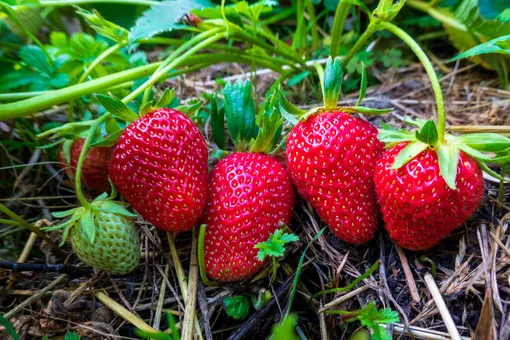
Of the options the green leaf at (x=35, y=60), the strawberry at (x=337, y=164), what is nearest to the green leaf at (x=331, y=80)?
the strawberry at (x=337, y=164)

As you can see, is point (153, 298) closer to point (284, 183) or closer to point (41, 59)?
point (284, 183)

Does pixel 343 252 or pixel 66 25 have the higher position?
pixel 66 25

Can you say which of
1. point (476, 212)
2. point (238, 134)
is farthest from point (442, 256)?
point (238, 134)

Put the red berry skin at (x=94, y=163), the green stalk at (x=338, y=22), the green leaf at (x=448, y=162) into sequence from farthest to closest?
1. the green stalk at (x=338, y=22)
2. the red berry skin at (x=94, y=163)
3. the green leaf at (x=448, y=162)

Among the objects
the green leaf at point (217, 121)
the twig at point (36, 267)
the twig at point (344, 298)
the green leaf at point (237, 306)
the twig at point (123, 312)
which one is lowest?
the twig at point (123, 312)

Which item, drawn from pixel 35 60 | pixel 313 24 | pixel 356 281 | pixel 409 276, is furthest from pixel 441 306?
pixel 35 60

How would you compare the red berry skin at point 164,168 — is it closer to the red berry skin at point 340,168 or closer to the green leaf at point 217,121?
the green leaf at point 217,121

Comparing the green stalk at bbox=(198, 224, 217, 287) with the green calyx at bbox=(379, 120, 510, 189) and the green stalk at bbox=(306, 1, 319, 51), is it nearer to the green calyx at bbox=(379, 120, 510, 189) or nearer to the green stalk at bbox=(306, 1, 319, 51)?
the green calyx at bbox=(379, 120, 510, 189)
